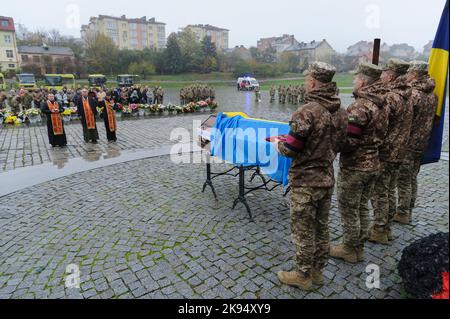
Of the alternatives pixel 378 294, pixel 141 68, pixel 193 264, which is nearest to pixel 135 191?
pixel 193 264

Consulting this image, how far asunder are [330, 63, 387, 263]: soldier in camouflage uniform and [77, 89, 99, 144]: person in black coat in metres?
9.30

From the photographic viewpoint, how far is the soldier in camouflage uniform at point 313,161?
2.96 m

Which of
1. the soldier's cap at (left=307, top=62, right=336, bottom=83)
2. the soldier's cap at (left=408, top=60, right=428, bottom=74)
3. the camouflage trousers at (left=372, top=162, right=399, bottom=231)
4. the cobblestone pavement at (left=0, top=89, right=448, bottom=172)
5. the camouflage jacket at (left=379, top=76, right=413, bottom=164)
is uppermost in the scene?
the soldier's cap at (left=408, top=60, right=428, bottom=74)

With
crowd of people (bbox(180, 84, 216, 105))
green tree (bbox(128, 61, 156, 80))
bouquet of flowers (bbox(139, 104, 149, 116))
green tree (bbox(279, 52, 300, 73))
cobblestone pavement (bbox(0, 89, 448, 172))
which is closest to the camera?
cobblestone pavement (bbox(0, 89, 448, 172))

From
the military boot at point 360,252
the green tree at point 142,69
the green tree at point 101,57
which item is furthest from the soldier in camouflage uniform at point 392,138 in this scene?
the green tree at point 101,57

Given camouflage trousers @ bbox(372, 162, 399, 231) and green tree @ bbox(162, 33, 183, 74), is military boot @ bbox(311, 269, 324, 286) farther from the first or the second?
green tree @ bbox(162, 33, 183, 74)

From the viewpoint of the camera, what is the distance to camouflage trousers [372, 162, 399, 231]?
4.11 metres

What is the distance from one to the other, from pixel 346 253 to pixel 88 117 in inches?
374

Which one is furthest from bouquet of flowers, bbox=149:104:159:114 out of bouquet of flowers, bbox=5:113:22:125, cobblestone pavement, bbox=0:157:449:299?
cobblestone pavement, bbox=0:157:449:299

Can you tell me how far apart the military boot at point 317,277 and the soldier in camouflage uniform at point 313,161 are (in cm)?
6

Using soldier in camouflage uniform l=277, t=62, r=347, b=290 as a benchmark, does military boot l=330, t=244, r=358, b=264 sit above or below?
below

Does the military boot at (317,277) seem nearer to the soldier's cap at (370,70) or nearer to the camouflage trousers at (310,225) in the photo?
the camouflage trousers at (310,225)

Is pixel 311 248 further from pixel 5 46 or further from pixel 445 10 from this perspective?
pixel 5 46

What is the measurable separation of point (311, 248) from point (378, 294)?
91 cm
